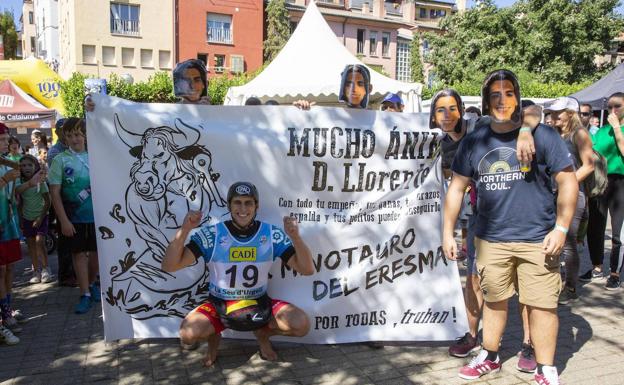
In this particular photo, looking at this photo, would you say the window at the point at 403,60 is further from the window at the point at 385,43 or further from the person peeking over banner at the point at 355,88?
the person peeking over banner at the point at 355,88

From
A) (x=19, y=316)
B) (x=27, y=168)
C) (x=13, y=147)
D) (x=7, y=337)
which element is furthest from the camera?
(x=13, y=147)

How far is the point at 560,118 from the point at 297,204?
107 inches

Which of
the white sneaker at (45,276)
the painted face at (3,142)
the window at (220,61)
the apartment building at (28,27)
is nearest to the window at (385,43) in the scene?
the window at (220,61)

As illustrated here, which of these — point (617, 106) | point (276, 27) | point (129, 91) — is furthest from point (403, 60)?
point (617, 106)

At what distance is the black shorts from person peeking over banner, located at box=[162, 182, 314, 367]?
194 cm

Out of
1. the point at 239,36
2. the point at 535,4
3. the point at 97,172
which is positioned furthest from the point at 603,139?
the point at 239,36

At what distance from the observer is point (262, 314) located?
3789 millimetres

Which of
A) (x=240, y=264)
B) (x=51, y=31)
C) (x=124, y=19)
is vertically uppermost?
(x=51, y=31)

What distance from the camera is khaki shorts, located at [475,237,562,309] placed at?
3.37 meters

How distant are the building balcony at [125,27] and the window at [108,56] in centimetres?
123

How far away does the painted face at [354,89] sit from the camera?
4.56 meters

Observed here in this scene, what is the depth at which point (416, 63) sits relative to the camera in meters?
52.9

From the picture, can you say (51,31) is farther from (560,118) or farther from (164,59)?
(560,118)

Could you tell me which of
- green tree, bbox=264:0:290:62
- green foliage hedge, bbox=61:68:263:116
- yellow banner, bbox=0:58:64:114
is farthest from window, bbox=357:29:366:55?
yellow banner, bbox=0:58:64:114
